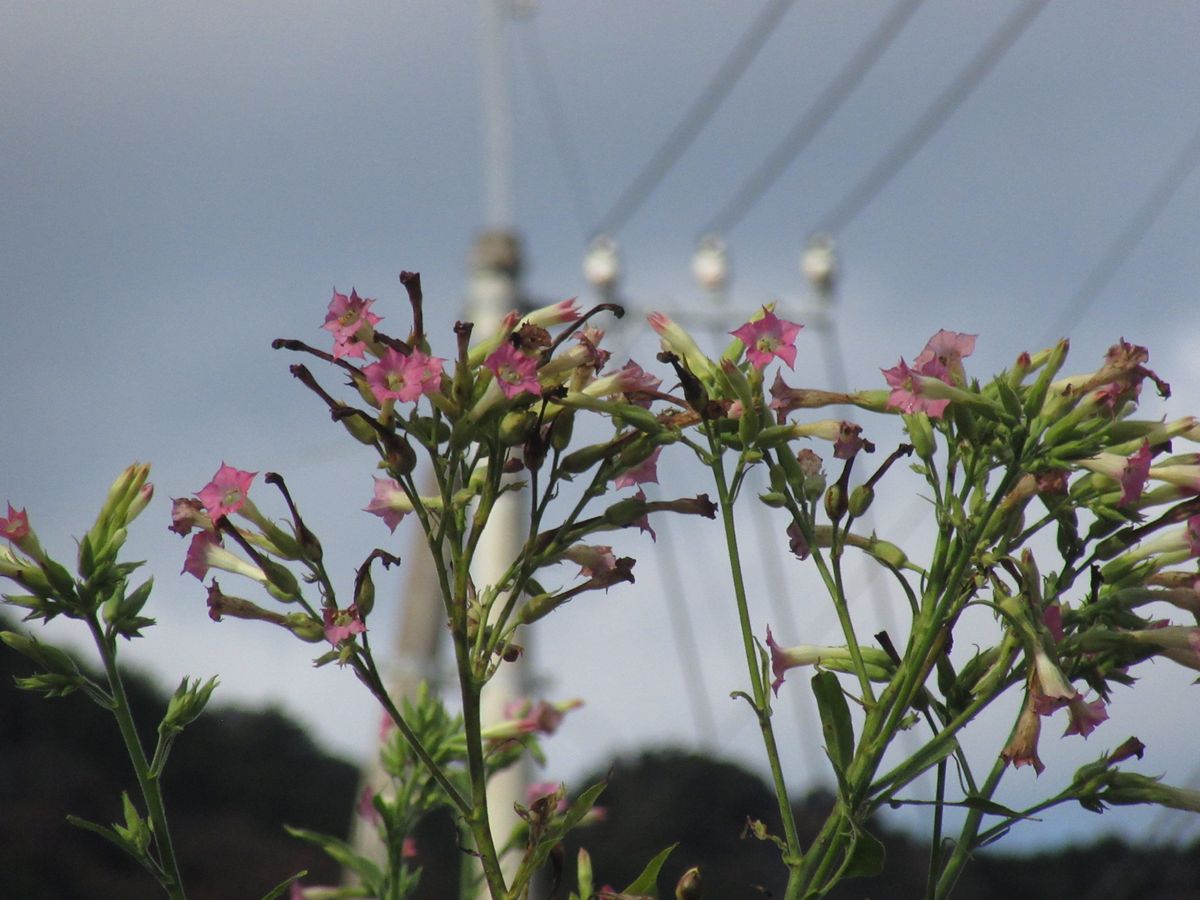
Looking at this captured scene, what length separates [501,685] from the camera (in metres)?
6.16

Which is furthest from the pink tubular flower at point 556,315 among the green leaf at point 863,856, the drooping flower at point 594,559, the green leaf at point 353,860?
the green leaf at point 353,860

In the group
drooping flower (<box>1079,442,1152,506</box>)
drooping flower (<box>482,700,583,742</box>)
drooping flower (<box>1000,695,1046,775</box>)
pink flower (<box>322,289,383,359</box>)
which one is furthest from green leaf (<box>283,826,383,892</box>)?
drooping flower (<box>1079,442,1152,506</box>)

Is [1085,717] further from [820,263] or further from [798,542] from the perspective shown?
[820,263]

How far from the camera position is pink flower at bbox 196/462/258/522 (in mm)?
1279

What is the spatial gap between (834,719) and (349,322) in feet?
1.83

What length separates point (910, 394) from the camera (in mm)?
1279

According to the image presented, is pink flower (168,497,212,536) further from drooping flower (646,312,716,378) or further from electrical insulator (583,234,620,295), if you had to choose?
electrical insulator (583,234,620,295)

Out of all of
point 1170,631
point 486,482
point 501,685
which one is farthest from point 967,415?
point 501,685

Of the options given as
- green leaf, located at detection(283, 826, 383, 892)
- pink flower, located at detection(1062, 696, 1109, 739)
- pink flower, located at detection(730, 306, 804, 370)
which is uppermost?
pink flower, located at detection(730, 306, 804, 370)

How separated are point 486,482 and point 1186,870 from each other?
26.4 feet

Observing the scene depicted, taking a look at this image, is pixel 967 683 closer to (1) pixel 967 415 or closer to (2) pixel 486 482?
(1) pixel 967 415

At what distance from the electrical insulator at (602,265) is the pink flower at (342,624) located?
7331 mm

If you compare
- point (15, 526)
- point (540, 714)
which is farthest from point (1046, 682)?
point (540, 714)

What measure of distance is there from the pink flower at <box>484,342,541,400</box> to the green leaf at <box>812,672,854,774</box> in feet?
1.18
